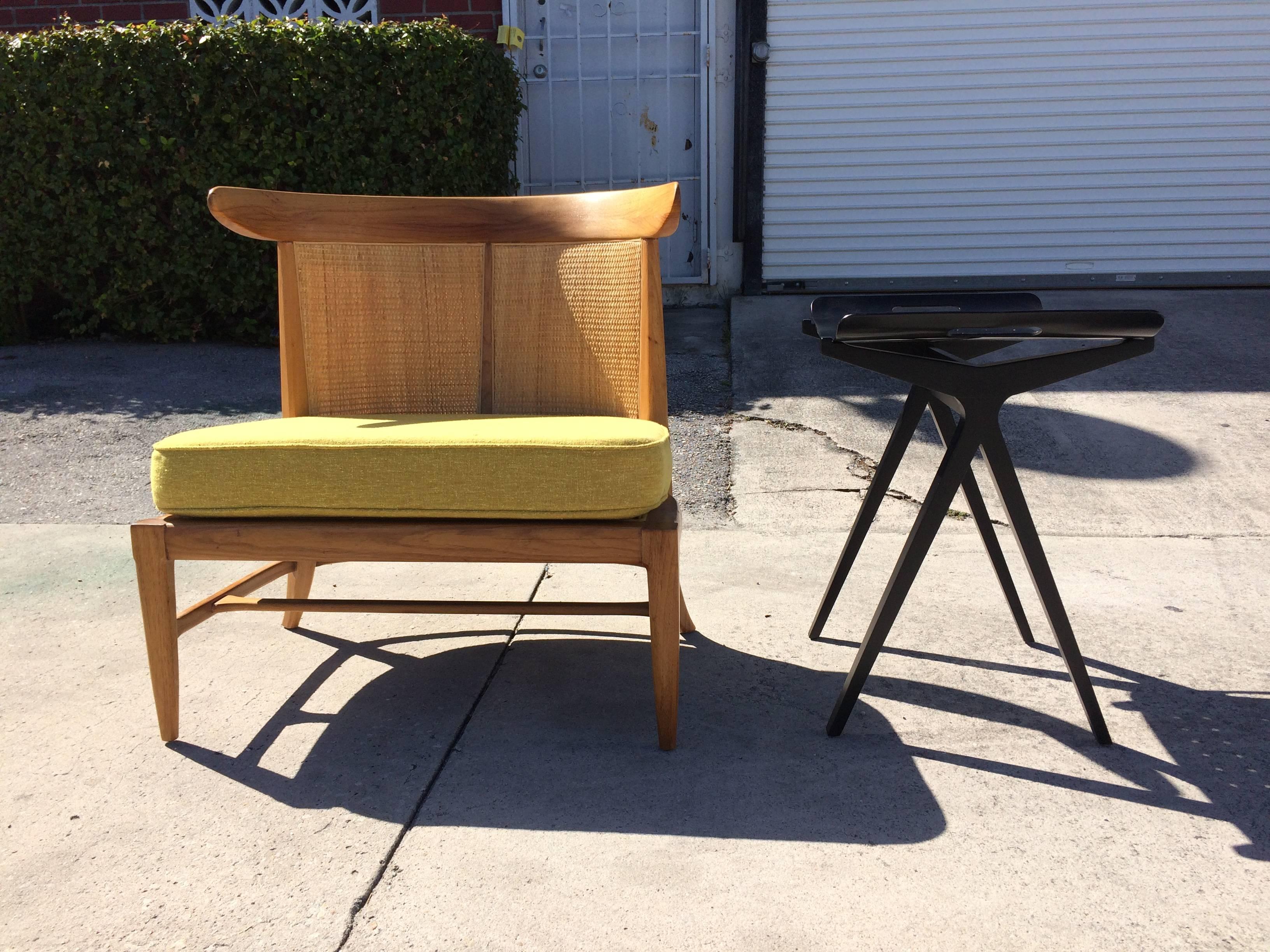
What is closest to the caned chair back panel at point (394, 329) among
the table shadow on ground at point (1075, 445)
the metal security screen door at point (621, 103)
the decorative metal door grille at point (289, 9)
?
the table shadow on ground at point (1075, 445)

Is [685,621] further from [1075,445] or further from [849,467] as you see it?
[1075,445]

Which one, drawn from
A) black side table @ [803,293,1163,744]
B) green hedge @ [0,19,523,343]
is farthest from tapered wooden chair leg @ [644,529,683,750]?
green hedge @ [0,19,523,343]

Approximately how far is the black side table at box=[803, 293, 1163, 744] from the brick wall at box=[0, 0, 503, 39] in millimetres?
5224

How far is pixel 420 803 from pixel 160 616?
653 mm

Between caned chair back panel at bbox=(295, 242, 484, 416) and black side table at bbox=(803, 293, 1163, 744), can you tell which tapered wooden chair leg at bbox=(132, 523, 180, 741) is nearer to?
caned chair back panel at bbox=(295, 242, 484, 416)

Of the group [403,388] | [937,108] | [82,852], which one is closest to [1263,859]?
[82,852]

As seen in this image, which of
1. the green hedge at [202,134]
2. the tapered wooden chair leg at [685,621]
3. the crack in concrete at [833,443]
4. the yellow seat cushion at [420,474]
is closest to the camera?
the yellow seat cushion at [420,474]

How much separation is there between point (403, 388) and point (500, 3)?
185 inches

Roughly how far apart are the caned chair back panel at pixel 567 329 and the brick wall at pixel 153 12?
434cm

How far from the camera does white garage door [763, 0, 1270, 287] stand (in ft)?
20.6

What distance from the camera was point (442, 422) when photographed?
223 centimetres

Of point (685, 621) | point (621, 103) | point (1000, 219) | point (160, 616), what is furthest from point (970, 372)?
point (621, 103)

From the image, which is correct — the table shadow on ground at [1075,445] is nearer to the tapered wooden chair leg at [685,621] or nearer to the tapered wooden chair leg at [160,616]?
the tapered wooden chair leg at [685,621]

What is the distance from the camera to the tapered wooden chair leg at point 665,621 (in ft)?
6.51
